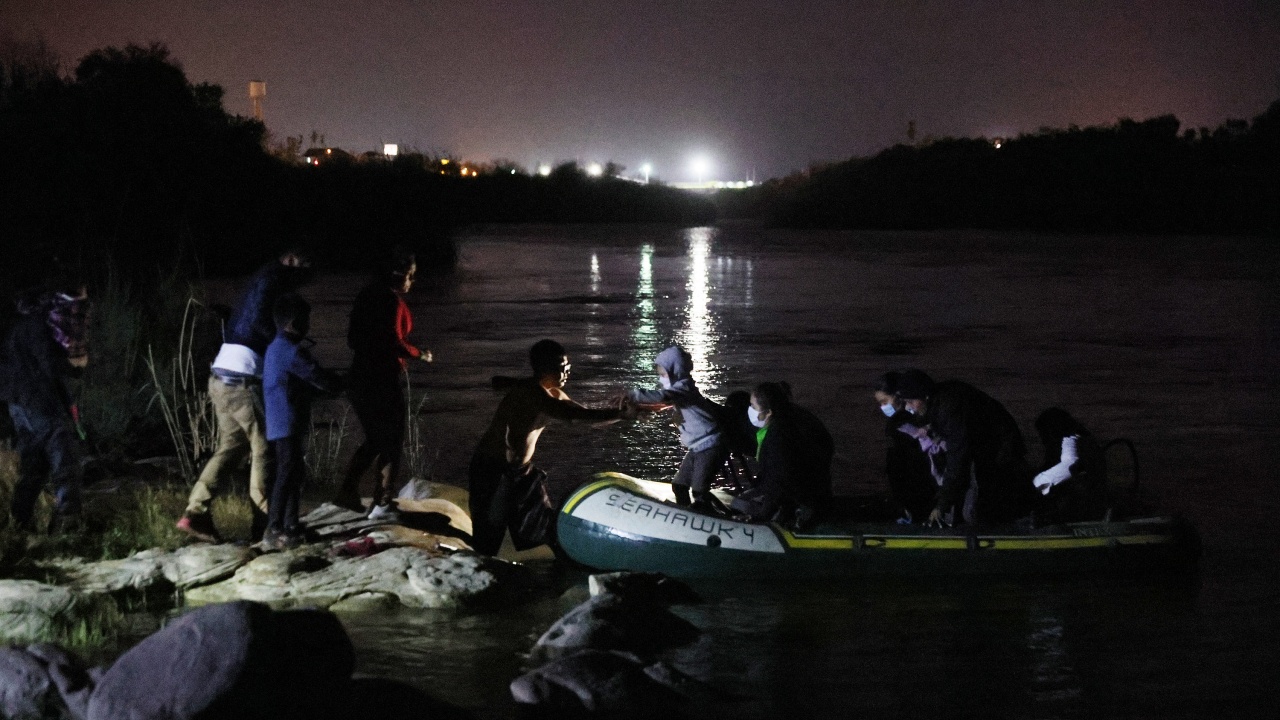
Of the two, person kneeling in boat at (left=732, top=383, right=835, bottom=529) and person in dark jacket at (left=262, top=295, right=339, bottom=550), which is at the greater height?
person in dark jacket at (left=262, top=295, right=339, bottom=550)

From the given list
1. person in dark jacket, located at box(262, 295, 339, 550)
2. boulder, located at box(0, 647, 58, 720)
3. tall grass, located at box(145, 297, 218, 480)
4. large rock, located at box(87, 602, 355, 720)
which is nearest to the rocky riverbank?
person in dark jacket, located at box(262, 295, 339, 550)

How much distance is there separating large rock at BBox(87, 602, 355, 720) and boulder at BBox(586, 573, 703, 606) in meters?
2.36

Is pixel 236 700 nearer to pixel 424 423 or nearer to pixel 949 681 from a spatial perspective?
pixel 949 681

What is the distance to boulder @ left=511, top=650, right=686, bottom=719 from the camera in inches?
268

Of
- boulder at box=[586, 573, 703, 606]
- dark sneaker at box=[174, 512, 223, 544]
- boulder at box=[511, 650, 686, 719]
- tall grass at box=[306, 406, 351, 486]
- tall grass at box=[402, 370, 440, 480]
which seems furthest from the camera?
tall grass at box=[402, 370, 440, 480]

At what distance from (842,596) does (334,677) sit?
11.8ft

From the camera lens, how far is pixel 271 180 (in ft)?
121

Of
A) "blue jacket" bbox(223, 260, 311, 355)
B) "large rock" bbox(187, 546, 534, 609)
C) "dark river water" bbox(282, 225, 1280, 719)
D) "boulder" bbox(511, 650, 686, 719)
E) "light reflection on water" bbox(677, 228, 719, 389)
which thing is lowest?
"light reflection on water" bbox(677, 228, 719, 389)

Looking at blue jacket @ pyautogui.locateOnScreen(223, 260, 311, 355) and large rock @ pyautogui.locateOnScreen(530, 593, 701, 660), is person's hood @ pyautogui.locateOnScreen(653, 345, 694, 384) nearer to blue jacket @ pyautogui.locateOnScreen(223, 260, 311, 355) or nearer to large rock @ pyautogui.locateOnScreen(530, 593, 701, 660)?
large rock @ pyautogui.locateOnScreen(530, 593, 701, 660)

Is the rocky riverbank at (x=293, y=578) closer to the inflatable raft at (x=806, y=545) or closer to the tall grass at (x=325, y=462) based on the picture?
the inflatable raft at (x=806, y=545)

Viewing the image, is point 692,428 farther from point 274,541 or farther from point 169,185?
point 169,185

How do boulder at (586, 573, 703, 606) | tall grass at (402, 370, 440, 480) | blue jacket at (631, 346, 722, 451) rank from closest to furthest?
boulder at (586, 573, 703, 606) < blue jacket at (631, 346, 722, 451) < tall grass at (402, 370, 440, 480)

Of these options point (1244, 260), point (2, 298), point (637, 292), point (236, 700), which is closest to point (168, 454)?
point (2, 298)

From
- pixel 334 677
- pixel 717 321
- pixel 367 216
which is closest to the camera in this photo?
pixel 334 677
